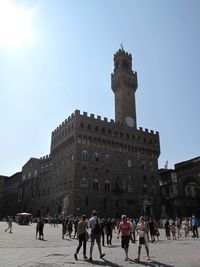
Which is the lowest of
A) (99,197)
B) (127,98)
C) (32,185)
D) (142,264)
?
(142,264)

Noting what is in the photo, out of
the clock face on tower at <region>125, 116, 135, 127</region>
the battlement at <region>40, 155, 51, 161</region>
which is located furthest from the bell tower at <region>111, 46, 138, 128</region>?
the battlement at <region>40, 155, 51, 161</region>

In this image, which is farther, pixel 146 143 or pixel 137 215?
pixel 146 143

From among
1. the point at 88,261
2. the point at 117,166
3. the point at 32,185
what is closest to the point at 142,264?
the point at 88,261

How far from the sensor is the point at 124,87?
5884cm

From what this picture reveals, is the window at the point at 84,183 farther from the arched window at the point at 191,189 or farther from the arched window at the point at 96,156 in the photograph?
the arched window at the point at 191,189

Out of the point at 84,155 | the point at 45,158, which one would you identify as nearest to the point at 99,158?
the point at 84,155

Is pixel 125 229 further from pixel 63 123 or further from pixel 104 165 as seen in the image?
Answer: pixel 63 123

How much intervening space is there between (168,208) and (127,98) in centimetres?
2327

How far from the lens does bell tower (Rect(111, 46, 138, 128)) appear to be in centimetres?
5697

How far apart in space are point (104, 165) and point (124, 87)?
1786 cm

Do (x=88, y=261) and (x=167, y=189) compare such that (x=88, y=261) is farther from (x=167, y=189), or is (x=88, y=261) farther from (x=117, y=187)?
(x=167, y=189)

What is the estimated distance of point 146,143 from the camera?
2208 inches

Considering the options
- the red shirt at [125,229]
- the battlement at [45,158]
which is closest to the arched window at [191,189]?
the battlement at [45,158]

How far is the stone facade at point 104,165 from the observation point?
47.4 metres
